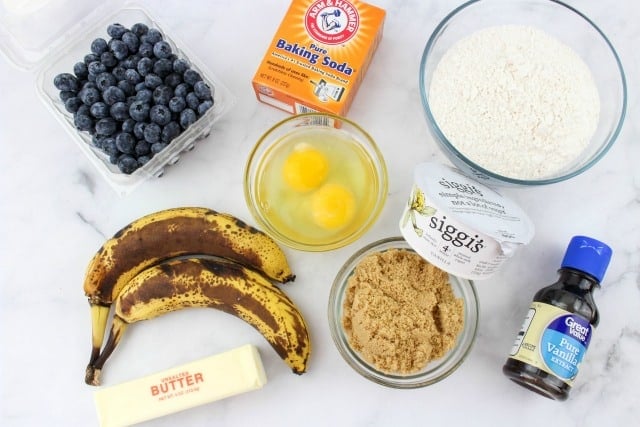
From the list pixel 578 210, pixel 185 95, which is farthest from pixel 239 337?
pixel 578 210

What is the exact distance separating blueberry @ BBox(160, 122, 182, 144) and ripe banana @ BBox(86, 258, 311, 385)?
24 centimetres

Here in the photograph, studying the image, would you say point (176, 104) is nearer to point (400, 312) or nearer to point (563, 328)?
point (400, 312)

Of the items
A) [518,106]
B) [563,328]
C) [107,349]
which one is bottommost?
[107,349]

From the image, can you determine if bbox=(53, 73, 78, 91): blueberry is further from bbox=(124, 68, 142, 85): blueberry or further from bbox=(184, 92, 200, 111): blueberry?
bbox=(184, 92, 200, 111): blueberry

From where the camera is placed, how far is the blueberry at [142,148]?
110cm

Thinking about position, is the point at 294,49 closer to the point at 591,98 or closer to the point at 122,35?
the point at 122,35

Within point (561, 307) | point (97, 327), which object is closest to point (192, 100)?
point (97, 327)

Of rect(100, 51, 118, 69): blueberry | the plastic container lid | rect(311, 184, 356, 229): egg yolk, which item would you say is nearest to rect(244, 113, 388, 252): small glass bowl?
rect(311, 184, 356, 229): egg yolk

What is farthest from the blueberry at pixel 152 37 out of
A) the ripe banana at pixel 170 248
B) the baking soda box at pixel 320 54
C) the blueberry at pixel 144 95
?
the ripe banana at pixel 170 248

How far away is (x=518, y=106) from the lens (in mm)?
1039

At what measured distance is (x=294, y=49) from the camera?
1.16 m

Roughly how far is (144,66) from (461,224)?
669mm

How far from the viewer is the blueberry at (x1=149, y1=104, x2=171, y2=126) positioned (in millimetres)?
1095

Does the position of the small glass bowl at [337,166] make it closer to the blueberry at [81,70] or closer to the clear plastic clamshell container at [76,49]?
the clear plastic clamshell container at [76,49]
